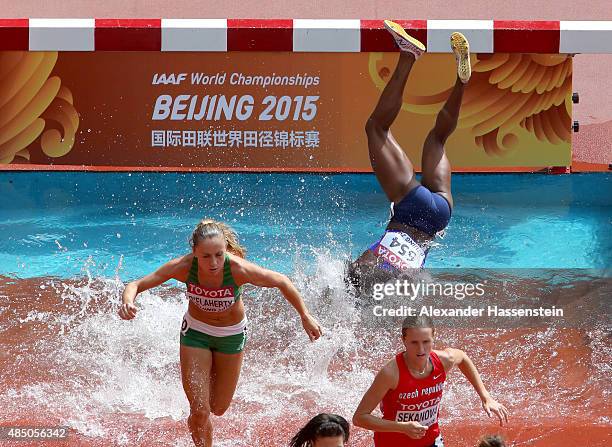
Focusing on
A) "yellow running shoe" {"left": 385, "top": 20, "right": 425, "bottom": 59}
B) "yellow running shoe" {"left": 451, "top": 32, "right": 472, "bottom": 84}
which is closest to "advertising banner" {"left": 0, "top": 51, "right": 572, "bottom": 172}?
"yellow running shoe" {"left": 385, "top": 20, "right": 425, "bottom": 59}

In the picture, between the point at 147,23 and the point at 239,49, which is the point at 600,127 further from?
the point at 147,23

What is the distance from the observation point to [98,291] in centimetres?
700

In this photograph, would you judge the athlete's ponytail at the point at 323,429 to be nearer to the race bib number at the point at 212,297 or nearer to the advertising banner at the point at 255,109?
the race bib number at the point at 212,297

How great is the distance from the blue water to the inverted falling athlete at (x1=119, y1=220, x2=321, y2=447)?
2800 millimetres

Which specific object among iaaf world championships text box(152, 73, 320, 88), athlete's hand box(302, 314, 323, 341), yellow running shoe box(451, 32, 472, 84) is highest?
yellow running shoe box(451, 32, 472, 84)

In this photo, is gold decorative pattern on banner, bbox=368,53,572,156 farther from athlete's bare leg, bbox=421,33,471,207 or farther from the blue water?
athlete's bare leg, bbox=421,33,471,207

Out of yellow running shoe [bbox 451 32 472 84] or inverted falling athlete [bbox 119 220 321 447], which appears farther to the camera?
yellow running shoe [bbox 451 32 472 84]

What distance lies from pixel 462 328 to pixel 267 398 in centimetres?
164

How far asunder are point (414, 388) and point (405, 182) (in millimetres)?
2646

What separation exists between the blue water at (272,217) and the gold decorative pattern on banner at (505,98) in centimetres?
45

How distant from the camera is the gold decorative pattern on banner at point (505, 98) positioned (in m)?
7.36

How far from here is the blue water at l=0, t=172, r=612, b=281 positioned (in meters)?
7.54

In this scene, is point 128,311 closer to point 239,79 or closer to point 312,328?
point 312,328

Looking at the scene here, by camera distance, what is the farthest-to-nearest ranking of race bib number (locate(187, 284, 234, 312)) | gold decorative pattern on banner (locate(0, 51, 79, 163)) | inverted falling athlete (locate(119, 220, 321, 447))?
gold decorative pattern on banner (locate(0, 51, 79, 163)) < race bib number (locate(187, 284, 234, 312)) < inverted falling athlete (locate(119, 220, 321, 447))
